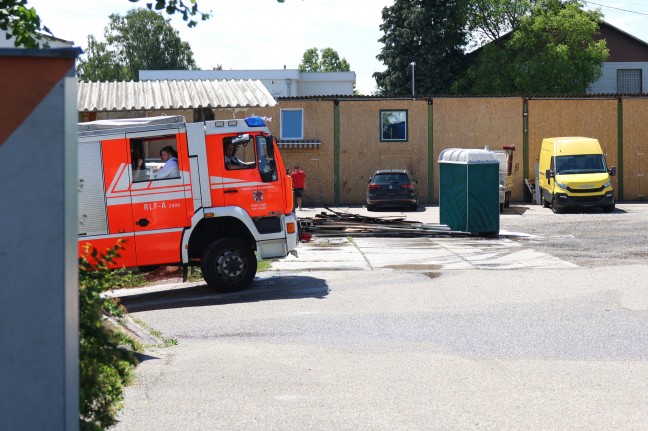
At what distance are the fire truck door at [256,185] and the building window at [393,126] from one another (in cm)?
2483

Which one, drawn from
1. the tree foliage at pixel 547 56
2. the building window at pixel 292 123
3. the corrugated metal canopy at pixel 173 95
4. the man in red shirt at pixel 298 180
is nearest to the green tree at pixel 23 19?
the corrugated metal canopy at pixel 173 95

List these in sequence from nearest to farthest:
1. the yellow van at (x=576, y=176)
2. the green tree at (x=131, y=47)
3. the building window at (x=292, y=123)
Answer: the yellow van at (x=576, y=176) < the building window at (x=292, y=123) < the green tree at (x=131, y=47)

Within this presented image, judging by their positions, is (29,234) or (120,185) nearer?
(29,234)

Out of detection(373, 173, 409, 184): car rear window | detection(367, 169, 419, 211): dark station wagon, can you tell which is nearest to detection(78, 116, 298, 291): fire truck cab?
detection(367, 169, 419, 211): dark station wagon

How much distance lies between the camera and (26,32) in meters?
8.65

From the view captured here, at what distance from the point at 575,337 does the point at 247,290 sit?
6275 mm

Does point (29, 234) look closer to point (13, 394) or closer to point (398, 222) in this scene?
point (13, 394)

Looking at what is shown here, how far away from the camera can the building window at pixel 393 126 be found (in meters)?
39.8

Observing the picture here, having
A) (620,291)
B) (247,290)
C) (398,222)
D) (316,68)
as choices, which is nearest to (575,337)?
(620,291)

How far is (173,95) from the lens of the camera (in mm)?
24484

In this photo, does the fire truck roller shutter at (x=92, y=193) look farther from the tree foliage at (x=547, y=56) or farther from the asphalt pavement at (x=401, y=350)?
the tree foliage at (x=547, y=56)

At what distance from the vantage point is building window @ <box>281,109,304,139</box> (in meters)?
39.7

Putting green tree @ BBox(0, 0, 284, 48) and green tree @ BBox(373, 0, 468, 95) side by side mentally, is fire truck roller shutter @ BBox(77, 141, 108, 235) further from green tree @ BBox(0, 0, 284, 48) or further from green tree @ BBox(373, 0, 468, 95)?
green tree @ BBox(373, 0, 468, 95)

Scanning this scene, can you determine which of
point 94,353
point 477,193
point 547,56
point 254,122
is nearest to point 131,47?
point 547,56
